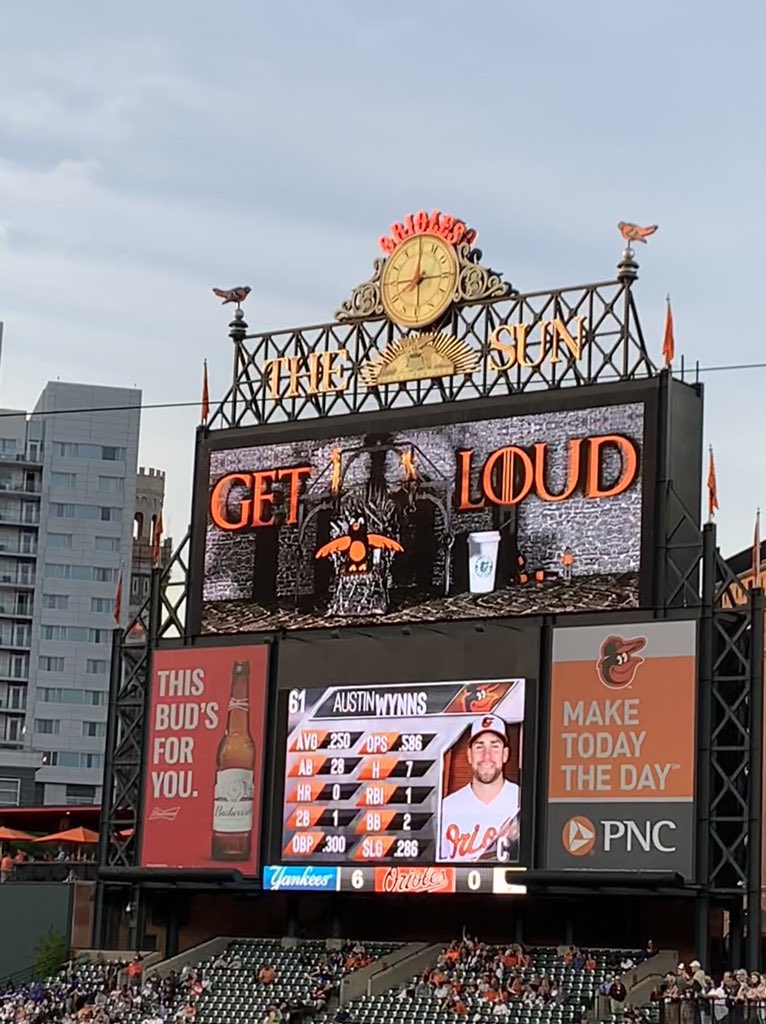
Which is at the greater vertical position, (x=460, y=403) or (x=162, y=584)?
(x=460, y=403)

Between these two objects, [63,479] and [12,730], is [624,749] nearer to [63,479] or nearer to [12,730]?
[12,730]

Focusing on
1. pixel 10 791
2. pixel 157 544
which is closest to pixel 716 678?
pixel 157 544

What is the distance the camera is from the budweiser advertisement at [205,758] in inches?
2024

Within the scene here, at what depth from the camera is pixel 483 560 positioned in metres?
48.7

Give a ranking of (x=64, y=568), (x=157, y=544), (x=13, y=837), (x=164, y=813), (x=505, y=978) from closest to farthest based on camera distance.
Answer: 1. (x=505, y=978)
2. (x=164, y=813)
3. (x=157, y=544)
4. (x=13, y=837)
5. (x=64, y=568)

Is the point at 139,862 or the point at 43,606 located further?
the point at 43,606

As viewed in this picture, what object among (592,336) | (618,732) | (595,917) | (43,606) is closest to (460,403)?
(592,336)

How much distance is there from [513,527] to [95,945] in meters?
16.1

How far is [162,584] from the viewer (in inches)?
2189

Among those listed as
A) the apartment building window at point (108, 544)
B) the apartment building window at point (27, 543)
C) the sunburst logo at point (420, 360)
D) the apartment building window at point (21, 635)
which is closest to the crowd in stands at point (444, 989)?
the sunburst logo at point (420, 360)

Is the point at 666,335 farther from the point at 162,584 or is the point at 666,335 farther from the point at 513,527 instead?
the point at 162,584

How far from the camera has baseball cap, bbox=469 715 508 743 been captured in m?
47.7

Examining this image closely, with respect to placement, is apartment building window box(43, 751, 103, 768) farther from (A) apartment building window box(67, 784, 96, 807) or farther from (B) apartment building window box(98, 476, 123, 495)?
(B) apartment building window box(98, 476, 123, 495)

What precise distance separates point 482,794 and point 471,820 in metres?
0.63
